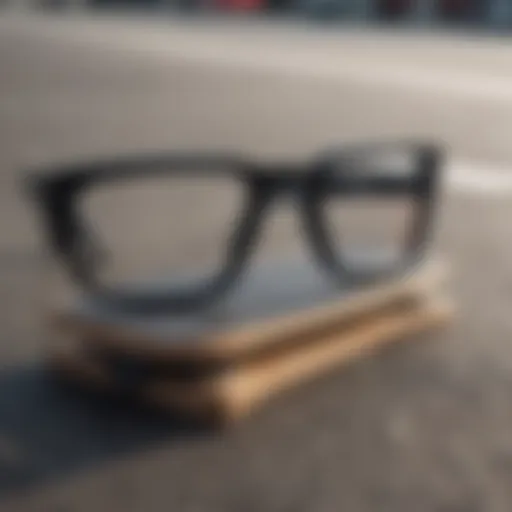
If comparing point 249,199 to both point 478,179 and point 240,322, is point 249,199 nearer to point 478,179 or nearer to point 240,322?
point 240,322

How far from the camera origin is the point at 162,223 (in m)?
3.82

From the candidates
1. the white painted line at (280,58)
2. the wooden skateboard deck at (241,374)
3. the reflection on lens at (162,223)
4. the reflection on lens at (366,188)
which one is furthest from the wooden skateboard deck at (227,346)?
the white painted line at (280,58)

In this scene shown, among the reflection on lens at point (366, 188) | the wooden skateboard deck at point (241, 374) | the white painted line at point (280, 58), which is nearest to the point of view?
the wooden skateboard deck at point (241, 374)

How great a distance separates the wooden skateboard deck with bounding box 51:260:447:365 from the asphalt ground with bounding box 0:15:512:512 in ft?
0.28

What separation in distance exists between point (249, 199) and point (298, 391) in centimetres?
29

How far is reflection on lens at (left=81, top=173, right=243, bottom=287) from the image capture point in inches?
126

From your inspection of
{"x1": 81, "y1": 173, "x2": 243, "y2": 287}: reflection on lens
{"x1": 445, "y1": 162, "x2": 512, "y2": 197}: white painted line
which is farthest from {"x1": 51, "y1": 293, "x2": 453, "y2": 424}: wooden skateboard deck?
{"x1": 445, "y1": 162, "x2": 512, "y2": 197}: white painted line

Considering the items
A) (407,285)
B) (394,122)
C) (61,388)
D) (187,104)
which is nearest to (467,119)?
(394,122)

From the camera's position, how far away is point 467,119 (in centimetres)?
660

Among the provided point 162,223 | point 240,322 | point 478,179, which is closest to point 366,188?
point 240,322

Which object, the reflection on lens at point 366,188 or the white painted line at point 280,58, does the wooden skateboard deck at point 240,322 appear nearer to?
the reflection on lens at point 366,188

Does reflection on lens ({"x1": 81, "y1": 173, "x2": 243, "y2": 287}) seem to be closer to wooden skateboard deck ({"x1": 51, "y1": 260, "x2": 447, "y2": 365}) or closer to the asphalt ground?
the asphalt ground

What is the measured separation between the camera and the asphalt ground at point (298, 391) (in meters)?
1.76

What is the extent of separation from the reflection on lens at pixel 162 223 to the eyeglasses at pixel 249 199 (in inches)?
18.1
